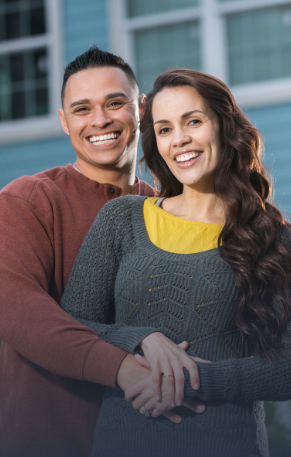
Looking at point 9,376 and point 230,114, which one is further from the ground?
point 230,114

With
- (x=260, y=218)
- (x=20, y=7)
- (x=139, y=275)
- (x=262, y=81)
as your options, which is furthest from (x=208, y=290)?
(x=20, y=7)

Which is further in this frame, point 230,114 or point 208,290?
point 230,114

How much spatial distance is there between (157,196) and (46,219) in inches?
19.7

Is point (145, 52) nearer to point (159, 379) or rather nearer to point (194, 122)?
point (194, 122)

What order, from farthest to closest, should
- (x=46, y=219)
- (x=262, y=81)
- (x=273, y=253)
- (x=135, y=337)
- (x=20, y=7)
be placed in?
(x=20, y=7) → (x=262, y=81) → (x=46, y=219) → (x=273, y=253) → (x=135, y=337)

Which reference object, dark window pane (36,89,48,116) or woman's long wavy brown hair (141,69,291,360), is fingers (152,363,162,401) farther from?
dark window pane (36,89,48,116)

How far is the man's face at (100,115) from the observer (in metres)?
2.43

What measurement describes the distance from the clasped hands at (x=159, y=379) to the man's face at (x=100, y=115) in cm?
92

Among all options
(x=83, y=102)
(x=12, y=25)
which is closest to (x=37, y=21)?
(x=12, y=25)

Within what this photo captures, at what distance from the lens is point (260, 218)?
2.16m

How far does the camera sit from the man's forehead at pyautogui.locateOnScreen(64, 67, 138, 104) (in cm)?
242

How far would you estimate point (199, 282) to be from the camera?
195 centimetres

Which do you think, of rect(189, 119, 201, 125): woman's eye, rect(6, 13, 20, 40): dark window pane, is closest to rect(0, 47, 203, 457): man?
rect(189, 119, 201, 125): woman's eye

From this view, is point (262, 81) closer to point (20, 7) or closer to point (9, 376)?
point (20, 7)
